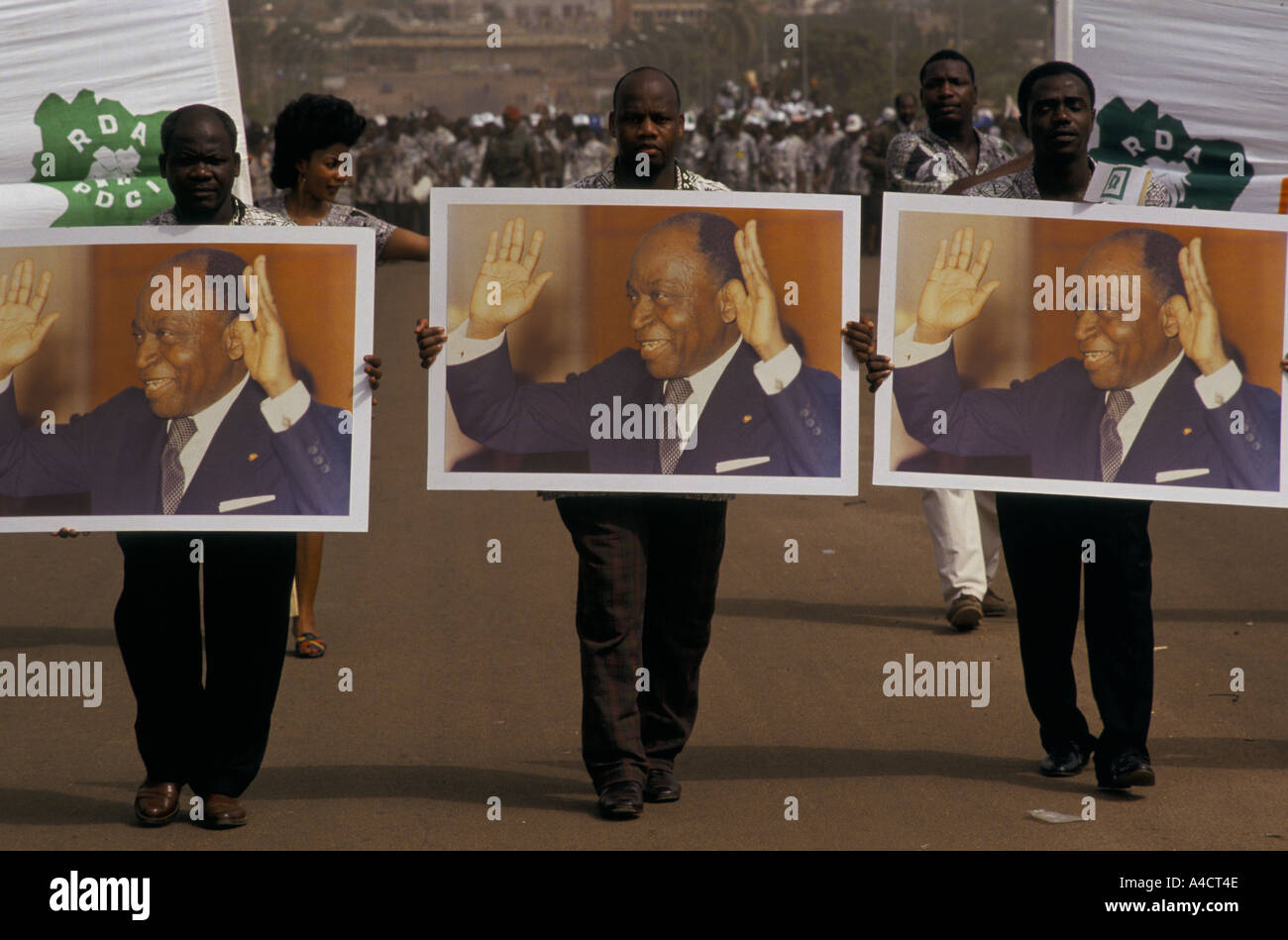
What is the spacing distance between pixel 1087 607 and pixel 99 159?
4.18 meters

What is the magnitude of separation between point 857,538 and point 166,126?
527 cm

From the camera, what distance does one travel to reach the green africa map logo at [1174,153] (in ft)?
23.7

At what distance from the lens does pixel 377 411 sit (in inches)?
551

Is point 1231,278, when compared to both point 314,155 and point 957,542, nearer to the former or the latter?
point 957,542

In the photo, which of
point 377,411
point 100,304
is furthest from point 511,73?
point 100,304

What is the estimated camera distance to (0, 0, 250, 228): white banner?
7043 mm

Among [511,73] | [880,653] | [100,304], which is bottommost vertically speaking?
[880,653]

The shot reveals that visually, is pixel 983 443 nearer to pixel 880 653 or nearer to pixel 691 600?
pixel 691 600

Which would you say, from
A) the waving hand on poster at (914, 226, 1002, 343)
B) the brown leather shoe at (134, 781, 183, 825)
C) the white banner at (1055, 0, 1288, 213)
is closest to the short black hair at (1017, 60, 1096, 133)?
the waving hand on poster at (914, 226, 1002, 343)

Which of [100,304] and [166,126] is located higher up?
[166,126]

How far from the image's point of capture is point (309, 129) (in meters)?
6.49

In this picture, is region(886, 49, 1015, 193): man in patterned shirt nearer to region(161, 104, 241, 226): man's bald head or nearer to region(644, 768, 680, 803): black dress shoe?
region(644, 768, 680, 803): black dress shoe

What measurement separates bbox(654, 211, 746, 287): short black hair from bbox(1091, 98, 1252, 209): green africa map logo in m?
2.58

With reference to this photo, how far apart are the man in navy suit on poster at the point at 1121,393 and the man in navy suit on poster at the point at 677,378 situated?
1.11 feet
